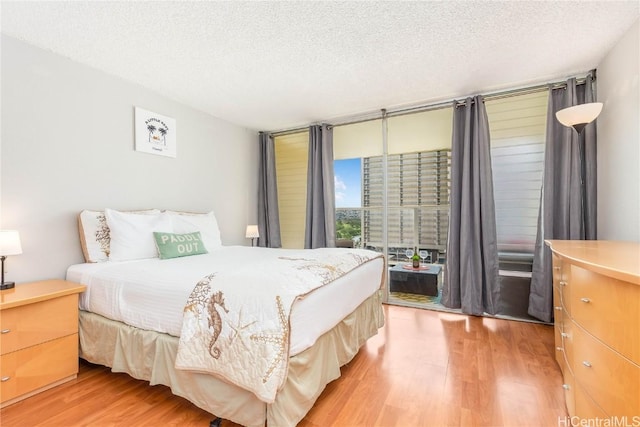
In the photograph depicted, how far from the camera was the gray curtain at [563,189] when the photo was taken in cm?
274

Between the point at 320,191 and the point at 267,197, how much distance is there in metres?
0.93

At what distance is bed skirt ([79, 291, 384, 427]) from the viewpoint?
1402 millimetres

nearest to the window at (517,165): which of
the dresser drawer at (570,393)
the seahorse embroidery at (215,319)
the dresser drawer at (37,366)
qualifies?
the dresser drawer at (570,393)

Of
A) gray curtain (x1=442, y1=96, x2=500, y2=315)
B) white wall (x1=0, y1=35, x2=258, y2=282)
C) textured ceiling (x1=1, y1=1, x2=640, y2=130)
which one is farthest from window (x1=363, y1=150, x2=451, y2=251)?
white wall (x1=0, y1=35, x2=258, y2=282)

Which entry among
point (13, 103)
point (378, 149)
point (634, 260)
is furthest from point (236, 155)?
point (634, 260)

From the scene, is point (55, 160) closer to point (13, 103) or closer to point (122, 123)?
point (13, 103)

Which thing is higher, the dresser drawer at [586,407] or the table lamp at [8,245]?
the table lamp at [8,245]

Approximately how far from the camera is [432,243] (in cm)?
396

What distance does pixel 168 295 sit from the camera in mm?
1696

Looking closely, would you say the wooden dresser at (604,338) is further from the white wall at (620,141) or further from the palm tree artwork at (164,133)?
the palm tree artwork at (164,133)

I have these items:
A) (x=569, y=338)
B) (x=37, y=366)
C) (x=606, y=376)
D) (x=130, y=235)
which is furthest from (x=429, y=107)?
(x=37, y=366)

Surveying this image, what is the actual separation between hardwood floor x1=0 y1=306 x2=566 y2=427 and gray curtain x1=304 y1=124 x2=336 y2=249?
75.0 inches

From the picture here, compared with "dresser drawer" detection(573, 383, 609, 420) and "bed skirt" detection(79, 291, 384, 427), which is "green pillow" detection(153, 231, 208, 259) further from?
"dresser drawer" detection(573, 383, 609, 420)

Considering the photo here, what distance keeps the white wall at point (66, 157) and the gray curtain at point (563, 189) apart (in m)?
3.92
